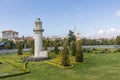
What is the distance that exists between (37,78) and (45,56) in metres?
15.1

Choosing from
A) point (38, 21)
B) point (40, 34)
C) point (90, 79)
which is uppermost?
point (38, 21)

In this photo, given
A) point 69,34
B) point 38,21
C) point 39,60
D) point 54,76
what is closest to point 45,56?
point 39,60

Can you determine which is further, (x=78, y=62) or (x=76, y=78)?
(x=78, y=62)

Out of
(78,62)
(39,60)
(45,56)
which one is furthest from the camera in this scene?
(45,56)

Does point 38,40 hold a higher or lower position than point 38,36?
lower

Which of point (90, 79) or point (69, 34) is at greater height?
point (69, 34)

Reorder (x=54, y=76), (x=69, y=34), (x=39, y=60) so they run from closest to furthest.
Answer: (x=54, y=76)
(x=39, y=60)
(x=69, y=34)

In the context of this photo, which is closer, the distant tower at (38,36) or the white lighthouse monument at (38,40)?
the white lighthouse monument at (38,40)

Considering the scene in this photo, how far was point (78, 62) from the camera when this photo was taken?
91.4ft

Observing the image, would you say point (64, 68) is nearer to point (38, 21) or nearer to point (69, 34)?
point (38, 21)

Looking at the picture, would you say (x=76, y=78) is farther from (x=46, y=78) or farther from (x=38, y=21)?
(x=38, y=21)

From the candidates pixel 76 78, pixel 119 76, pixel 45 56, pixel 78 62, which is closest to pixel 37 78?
pixel 76 78

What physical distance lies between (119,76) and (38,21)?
2082 centimetres

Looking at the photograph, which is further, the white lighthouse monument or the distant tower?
the distant tower
